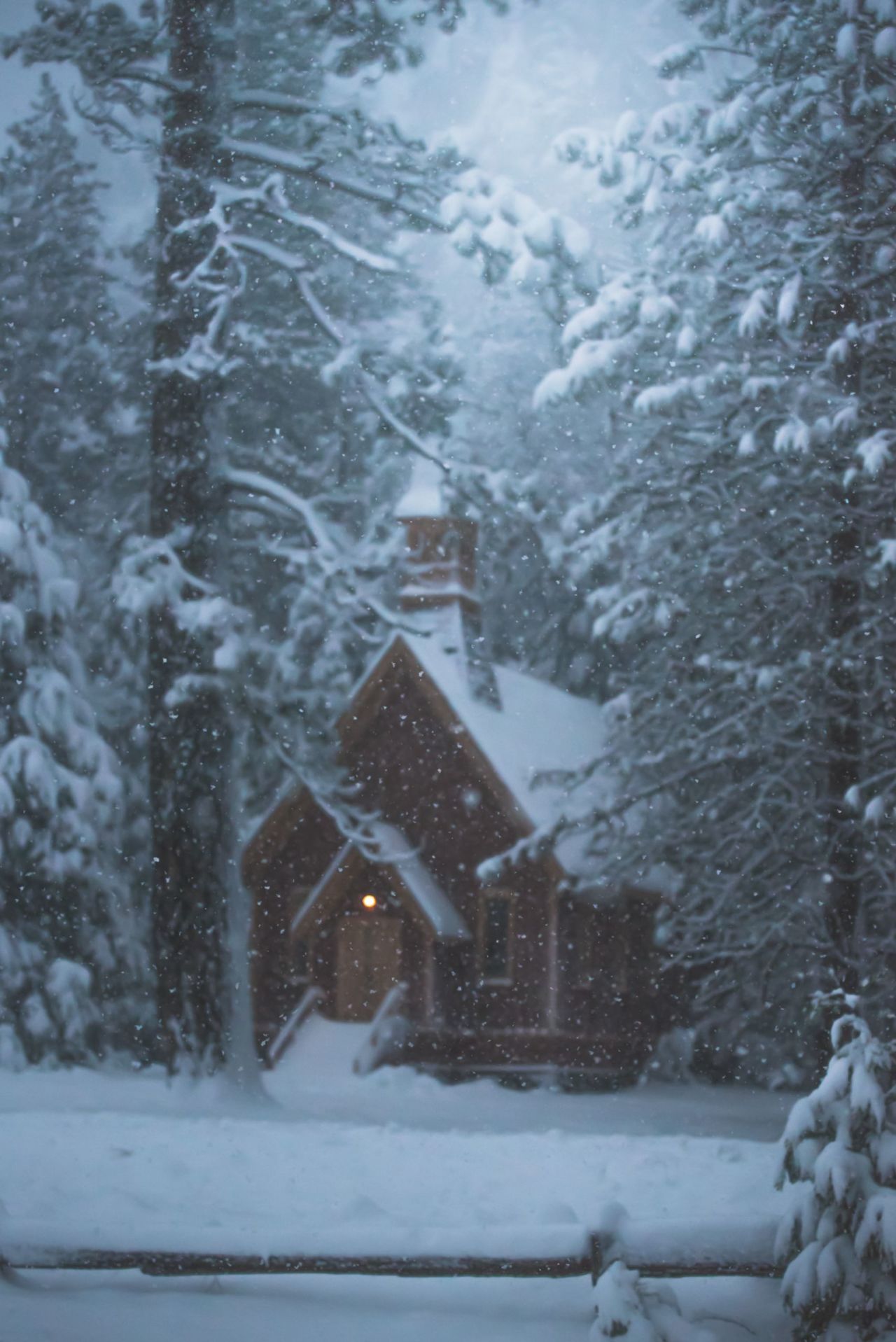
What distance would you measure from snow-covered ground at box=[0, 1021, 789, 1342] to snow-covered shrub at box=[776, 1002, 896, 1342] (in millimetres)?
529

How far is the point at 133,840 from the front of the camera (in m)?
17.2

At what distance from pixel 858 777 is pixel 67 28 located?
9822 mm

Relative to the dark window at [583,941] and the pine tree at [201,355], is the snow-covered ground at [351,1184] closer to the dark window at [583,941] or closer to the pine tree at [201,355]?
the pine tree at [201,355]

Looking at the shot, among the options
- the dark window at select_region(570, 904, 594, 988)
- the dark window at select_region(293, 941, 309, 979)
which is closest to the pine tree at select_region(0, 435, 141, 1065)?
the dark window at select_region(293, 941, 309, 979)

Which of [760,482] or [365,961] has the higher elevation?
[760,482]

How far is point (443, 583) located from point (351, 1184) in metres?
10.9

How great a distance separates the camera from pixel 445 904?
16703mm

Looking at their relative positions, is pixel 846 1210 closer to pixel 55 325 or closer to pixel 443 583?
pixel 443 583

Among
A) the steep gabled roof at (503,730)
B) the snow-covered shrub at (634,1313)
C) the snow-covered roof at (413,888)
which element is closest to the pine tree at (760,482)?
the steep gabled roof at (503,730)

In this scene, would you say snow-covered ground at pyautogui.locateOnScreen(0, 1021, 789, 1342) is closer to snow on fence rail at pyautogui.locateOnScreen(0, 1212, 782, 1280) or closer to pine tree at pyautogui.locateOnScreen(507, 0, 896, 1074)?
snow on fence rail at pyautogui.locateOnScreen(0, 1212, 782, 1280)

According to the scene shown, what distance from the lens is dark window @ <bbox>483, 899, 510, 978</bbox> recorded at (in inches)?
672

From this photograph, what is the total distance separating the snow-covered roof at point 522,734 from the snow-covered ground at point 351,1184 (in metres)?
3.62

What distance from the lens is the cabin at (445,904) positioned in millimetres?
16516

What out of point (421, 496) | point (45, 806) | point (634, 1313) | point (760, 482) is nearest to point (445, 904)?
point (421, 496)
